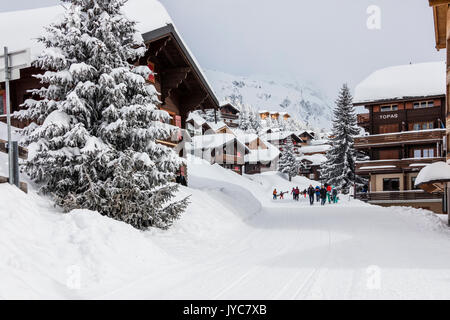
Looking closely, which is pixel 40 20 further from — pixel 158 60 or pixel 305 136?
pixel 305 136

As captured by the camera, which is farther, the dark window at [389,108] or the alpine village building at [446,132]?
the dark window at [389,108]

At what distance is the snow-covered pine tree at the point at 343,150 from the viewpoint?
41594 millimetres

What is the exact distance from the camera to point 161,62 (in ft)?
61.4

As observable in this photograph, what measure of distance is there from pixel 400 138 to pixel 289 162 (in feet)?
100

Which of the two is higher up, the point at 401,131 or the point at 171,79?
the point at 171,79

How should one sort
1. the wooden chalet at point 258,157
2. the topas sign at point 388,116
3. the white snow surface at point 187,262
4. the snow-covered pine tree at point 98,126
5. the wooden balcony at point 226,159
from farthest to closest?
the wooden chalet at point 258,157 < the wooden balcony at point 226,159 < the topas sign at point 388,116 < the snow-covered pine tree at point 98,126 < the white snow surface at point 187,262

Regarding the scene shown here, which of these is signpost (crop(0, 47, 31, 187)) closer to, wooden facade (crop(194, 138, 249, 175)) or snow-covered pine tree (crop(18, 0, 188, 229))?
snow-covered pine tree (crop(18, 0, 188, 229))

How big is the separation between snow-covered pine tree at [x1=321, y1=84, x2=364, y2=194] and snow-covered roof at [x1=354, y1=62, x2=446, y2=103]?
18.3 feet

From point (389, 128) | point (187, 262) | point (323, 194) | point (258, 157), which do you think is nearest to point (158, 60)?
point (187, 262)

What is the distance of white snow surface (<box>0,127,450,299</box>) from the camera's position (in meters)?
5.77

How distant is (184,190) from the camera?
55.7 feet

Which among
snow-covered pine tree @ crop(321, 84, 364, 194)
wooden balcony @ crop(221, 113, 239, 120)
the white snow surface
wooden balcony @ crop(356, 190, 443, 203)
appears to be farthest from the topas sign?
wooden balcony @ crop(221, 113, 239, 120)

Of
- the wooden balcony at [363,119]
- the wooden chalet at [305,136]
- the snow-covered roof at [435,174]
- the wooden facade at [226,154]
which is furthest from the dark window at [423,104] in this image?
the wooden chalet at [305,136]

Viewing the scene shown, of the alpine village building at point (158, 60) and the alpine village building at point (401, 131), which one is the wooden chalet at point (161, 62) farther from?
the alpine village building at point (401, 131)
